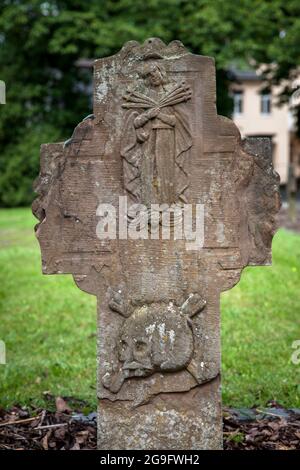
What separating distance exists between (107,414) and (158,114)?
1.90 m

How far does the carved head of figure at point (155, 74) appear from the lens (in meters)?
4.06

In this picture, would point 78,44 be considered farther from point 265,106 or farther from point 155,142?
point 155,142

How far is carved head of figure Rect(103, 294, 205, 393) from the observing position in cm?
412

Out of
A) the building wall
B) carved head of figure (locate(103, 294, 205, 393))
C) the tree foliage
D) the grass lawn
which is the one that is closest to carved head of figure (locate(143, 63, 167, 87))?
carved head of figure (locate(103, 294, 205, 393))

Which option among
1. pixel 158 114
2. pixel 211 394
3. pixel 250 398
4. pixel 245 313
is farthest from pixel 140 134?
pixel 245 313

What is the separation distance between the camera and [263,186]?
4.19 meters

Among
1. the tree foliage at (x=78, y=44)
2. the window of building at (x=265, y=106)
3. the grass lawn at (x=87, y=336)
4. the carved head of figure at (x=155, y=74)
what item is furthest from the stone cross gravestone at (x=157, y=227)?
the window of building at (x=265, y=106)

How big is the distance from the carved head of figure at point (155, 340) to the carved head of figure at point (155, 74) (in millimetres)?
1326

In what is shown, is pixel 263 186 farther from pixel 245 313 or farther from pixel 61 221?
pixel 245 313

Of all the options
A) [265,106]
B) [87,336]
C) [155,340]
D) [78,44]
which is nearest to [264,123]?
[265,106]

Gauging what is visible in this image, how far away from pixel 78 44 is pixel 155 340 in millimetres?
22309

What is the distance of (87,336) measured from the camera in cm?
755

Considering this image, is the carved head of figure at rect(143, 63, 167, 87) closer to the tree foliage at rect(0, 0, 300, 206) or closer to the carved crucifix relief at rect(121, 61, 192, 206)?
the carved crucifix relief at rect(121, 61, 192, 206)

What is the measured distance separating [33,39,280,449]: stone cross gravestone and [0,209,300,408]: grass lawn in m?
1.36
